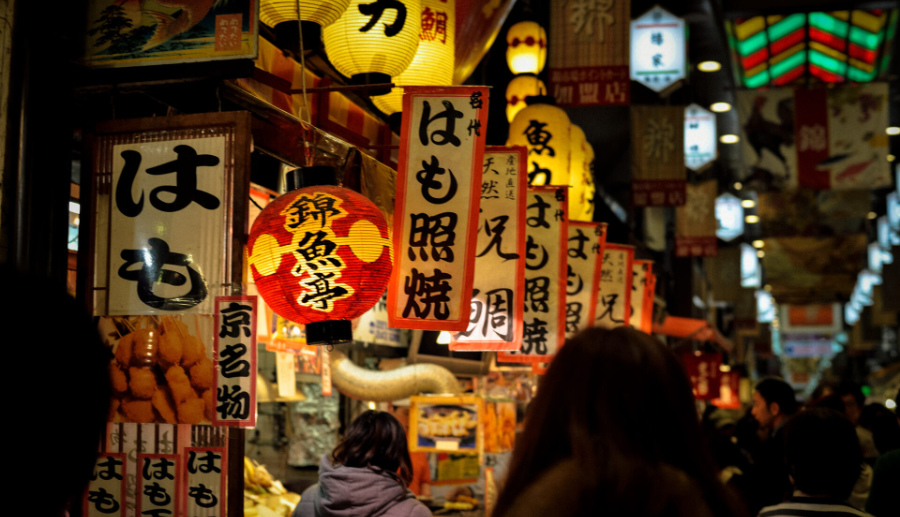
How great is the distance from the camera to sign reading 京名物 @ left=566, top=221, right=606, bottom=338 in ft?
31.6

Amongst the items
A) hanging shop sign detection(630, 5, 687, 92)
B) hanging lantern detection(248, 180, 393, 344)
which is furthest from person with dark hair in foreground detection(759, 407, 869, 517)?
hanging shop sign detection(630, 5, 687, 92)

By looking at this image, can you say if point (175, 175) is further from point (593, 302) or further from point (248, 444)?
point (248, 444)

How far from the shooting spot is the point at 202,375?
14.6ft

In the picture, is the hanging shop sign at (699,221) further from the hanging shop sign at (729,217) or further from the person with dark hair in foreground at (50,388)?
the person with dark hair in foreground at (50,388)

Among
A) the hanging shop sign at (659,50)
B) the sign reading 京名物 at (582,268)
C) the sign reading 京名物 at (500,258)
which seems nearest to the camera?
the sign reading 京名物 at (500,258)

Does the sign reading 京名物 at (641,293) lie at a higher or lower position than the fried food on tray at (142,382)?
higher

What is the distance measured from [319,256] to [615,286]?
724cm

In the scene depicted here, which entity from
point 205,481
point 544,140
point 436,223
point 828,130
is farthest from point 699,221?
point 205,481

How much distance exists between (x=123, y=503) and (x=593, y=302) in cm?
626

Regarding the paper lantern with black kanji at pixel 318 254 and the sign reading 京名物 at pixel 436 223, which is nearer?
the paper lantern with black kanji at pixel 318 254

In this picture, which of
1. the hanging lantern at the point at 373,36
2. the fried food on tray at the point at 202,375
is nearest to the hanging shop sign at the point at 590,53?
the hanging lantern at the point at 373,36

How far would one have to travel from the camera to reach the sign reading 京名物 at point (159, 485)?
14.3 feet

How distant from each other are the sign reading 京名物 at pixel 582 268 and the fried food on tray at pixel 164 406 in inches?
233

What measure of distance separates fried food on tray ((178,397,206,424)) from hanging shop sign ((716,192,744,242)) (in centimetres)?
2255
